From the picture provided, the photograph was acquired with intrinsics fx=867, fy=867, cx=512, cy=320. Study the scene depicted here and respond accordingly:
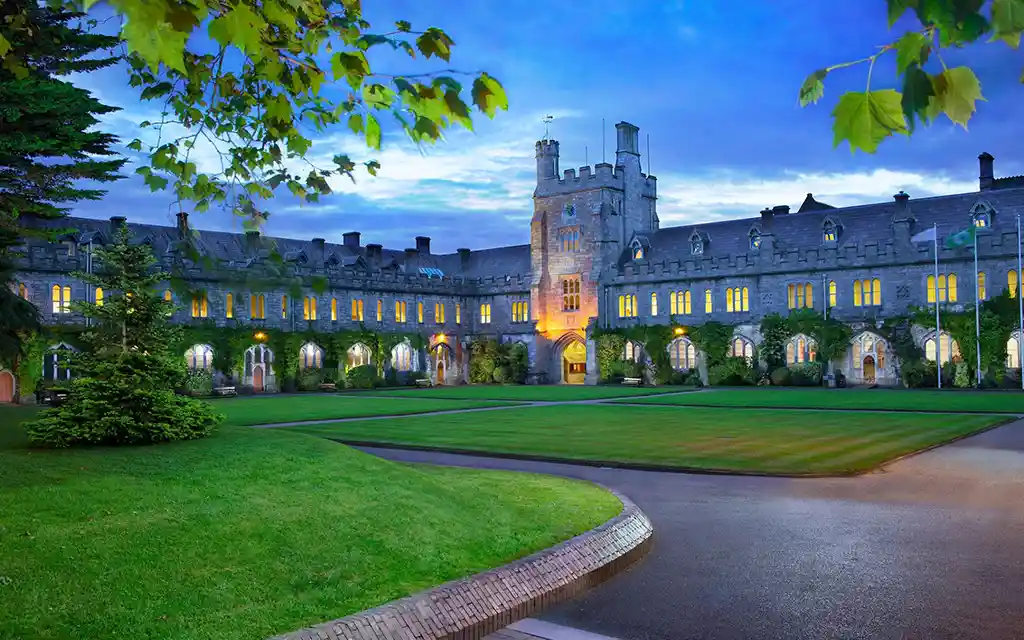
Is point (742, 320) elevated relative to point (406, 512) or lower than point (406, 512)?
elevated

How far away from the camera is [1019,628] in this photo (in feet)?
20.6

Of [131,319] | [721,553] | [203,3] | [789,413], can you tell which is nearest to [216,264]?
[203,3]

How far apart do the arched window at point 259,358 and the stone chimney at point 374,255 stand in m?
14.1

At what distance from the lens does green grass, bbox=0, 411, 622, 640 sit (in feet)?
19.2

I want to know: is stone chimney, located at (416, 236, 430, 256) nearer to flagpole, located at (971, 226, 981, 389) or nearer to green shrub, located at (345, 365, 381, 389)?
green shrub, located at (345, 365, 381, 389)

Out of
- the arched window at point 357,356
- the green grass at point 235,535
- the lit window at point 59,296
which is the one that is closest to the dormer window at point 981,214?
the arched window at point 357,356

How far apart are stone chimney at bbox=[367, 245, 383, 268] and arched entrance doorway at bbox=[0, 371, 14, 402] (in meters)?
26.2

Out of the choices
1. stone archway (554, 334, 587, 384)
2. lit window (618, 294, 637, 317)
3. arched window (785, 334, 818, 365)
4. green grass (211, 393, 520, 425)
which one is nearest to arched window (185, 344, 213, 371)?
green grass (211, 393, 520, 425)

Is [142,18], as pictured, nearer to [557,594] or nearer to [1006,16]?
[1006,16]

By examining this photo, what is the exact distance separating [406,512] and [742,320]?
44.2m

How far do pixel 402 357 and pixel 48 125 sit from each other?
4455 cm

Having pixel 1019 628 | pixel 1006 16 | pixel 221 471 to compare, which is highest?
pixel 1006 16

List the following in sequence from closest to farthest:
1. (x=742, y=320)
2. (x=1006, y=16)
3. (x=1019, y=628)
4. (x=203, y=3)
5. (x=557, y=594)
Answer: (x=1006, y=16) → (x=203, y=3) → (x=1019, y=628) → (x=557, y=594) → (x=742, y=320)

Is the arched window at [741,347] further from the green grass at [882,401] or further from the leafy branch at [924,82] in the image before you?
the leafy branch at [924,82]
